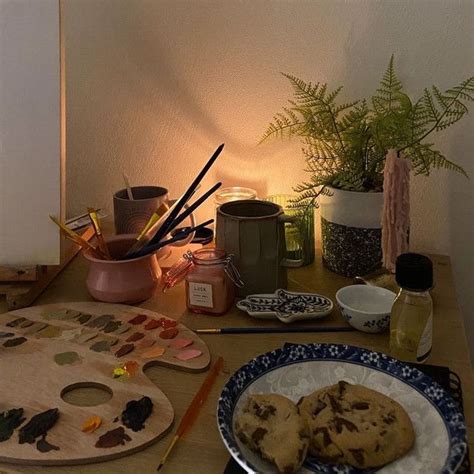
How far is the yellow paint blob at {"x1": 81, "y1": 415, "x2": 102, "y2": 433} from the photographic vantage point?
1.84ft

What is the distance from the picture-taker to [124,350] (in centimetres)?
69

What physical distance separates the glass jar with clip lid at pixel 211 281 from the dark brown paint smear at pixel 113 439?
0.25m

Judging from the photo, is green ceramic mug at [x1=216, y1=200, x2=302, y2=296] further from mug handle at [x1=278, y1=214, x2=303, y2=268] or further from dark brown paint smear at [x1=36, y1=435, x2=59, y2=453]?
dark brown paint smear at [x1=36, y1=435, x2=59, y2=453]

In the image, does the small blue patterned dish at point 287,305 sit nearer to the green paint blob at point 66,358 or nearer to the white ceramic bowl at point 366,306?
the white ceramic bowl at point 366,306

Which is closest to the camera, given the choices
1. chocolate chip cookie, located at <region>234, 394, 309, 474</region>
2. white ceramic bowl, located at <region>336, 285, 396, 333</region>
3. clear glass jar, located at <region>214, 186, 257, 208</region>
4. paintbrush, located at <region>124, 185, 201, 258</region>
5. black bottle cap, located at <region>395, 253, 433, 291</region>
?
chocolate chip cookie, located at <region>234, 394, 309, 474</region>

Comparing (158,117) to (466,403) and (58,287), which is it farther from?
(466,403)

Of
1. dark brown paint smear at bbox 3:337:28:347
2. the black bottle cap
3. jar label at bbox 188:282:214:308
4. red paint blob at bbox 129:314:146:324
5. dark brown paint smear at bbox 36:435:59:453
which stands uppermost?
the black bottle cap

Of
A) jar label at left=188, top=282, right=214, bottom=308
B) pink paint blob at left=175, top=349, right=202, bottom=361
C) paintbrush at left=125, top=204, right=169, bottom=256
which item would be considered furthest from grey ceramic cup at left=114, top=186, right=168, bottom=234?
pink paint blob at left=175, top=349, right=202, bottom=361

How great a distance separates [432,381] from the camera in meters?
0.58

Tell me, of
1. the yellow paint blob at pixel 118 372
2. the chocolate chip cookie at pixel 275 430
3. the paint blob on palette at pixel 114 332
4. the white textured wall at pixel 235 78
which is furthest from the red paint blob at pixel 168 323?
the white textured wall at pixel 235 78

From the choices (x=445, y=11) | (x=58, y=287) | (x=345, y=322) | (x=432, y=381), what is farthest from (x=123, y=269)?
(x=445, y=11)

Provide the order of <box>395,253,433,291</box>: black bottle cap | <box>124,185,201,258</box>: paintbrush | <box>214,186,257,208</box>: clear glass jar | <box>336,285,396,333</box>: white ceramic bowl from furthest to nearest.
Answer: <box>214,186,257,208</box>: clear glass jar < <box>124,185,201,258</box>: paintbrush < <box>336,285,396,333</box>: white ceramic bowl < <box>395,253,433,291</box>: black bottle cap

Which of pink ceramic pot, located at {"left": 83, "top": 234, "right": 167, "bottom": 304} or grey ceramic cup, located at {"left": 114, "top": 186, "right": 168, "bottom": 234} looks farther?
grey ceramic cup, located at {"left": 114, "top": 186, "right": 168, "bottom": 234}

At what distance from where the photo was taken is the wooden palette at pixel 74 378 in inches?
21.2
